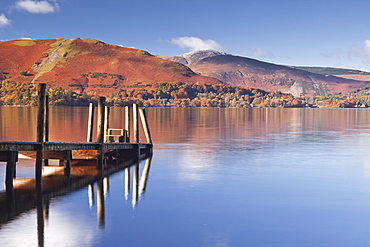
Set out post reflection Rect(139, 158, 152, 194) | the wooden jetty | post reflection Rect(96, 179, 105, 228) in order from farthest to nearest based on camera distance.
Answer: post reflection Rect(139, 158, 152, 194) → the wooden jetty → post reflection Rect(96, 179, 105, 228)

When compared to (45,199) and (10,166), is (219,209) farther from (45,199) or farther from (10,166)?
(10,166)

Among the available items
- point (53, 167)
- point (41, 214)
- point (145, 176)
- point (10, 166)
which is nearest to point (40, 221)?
point (41, 214)

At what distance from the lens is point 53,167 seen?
972 inches

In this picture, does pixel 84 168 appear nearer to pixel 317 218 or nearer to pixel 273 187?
pixel 273 187

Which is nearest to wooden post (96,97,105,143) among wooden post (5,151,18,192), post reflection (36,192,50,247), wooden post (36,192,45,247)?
wooden post (5,151,18,192)

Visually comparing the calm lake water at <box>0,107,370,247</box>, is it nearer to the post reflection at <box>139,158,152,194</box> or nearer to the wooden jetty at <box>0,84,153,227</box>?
the post reflection at <box>139,158,152,194</box>

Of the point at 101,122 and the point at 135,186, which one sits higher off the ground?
the point at 101,122

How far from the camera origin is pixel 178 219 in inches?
635

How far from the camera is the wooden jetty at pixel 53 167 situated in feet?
61.2

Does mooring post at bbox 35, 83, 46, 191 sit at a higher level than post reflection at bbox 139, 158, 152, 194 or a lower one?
higher

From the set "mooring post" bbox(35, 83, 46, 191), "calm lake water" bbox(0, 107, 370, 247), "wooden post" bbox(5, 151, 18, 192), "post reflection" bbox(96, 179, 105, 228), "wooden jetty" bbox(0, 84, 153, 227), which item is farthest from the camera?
"mooring post" bbox(35, 83, 46, 191)

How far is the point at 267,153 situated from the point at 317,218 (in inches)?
807

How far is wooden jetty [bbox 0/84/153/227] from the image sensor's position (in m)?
18.7

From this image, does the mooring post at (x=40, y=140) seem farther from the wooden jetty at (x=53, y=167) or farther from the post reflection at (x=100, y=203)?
the post reflection at (x=100, y=203)
